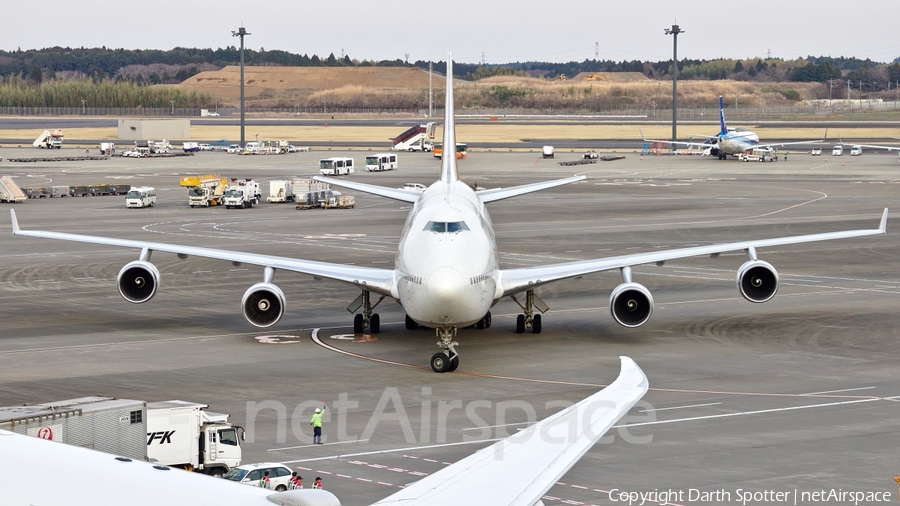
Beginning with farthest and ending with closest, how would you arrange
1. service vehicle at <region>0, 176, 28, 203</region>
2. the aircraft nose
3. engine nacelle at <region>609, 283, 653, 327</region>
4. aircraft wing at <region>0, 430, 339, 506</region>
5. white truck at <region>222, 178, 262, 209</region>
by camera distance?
service vehicle at <region>0, 176, 28, 203</region>
white truck at <region>222, 178, 262, 209</region>
engine nacelle at <region>609, 283, 653, 327</region>
the aircraft nose
aircraft wing at <region>0, 430, 339, 506</region>

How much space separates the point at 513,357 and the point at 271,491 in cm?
2181

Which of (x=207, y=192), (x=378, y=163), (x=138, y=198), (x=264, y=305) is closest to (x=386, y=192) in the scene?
(x=264, y=305)

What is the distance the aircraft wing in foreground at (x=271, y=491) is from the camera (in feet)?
45.2

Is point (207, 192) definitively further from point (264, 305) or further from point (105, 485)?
point (105, 485)

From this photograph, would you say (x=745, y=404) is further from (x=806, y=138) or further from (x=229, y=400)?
(x=806, y=138)

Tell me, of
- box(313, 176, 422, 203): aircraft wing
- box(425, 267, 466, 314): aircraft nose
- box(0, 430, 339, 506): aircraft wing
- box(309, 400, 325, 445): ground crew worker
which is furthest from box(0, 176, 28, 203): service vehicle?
box(0, 430, 339, 506): aircraft wing

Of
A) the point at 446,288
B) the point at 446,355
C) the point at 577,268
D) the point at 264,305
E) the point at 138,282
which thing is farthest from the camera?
the point at 138,282

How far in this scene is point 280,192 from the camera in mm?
91312

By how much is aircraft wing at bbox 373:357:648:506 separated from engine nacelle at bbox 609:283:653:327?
19480mm

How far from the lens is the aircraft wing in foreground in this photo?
13.8m

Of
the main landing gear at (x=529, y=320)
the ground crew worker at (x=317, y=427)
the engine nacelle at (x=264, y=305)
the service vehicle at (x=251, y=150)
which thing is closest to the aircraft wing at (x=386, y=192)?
the main landing gear at (x=529, y=320)

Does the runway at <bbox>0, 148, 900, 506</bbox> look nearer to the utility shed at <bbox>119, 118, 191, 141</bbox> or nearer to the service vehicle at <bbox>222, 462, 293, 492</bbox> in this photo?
the service vehicle at <bbox>222, 462, 293, 492</bbox>

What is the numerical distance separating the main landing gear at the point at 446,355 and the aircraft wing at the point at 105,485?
1808 cm

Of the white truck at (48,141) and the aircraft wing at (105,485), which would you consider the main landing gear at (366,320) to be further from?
the white truck at (48,141)
